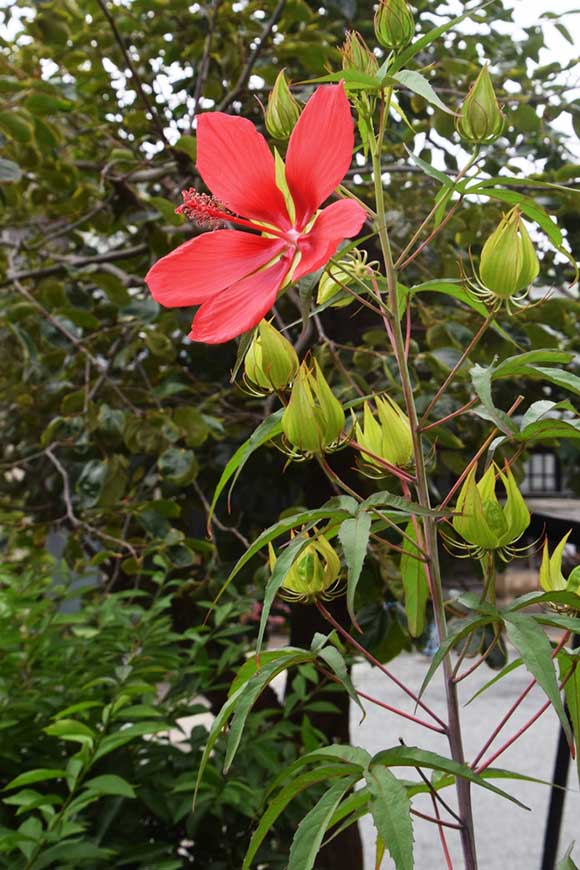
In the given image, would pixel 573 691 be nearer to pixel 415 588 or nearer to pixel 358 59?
pixel 415 588

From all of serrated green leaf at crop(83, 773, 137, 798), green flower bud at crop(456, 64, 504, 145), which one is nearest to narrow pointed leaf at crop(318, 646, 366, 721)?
green flower bud at crop(456, 64, 504, 145)

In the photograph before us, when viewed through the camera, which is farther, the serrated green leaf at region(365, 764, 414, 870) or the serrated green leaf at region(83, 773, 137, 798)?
the serrated green leaf at region(83, 773, 137, 798)

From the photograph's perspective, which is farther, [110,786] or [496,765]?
[496,765]

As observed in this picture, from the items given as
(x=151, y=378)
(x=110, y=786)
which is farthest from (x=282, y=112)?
(x=151, y=378)

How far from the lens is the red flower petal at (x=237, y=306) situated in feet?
1.27

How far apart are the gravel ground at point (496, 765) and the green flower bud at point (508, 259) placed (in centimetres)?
168

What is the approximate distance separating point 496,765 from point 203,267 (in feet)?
9.78

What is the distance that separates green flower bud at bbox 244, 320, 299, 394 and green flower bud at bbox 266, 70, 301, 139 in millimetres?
100

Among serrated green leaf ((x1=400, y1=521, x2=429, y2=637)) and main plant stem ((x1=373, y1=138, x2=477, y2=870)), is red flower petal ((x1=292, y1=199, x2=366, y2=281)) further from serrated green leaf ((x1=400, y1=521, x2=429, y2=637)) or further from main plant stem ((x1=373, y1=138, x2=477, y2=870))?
serrated green leaf ((x1=400, y1=521, x2=429, y2=637))

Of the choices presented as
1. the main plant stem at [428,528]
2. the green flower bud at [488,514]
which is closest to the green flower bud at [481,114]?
the main plant stem at [428,528]

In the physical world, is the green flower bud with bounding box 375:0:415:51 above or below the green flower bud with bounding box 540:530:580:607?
above

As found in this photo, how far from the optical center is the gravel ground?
2633 mm

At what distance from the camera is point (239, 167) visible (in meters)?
0.41

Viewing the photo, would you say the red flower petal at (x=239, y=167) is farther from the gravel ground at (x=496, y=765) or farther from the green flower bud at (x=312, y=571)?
the gravel ground at (x=496, y=765)
